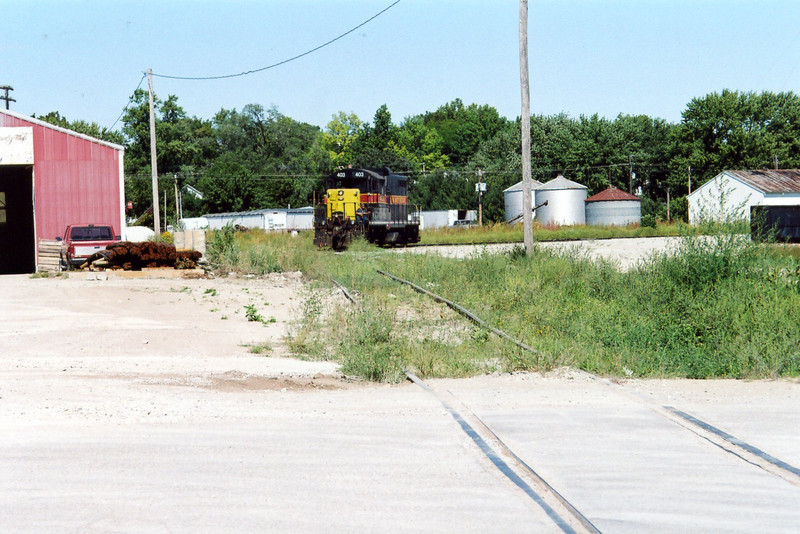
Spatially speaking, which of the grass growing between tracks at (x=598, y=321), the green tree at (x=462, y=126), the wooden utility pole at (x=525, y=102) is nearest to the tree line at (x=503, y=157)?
the green tree at (x=462, y=126)

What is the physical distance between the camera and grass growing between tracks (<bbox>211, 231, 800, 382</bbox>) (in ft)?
38.1

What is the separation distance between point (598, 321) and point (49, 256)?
25.3m

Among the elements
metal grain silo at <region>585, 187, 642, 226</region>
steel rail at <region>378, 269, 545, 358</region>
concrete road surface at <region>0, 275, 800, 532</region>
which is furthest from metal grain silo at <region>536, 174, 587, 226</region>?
concrete road surface at <region>0, 275, 800, 532</region>

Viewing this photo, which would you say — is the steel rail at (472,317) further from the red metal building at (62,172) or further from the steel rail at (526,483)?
the red metal building at (62,172)

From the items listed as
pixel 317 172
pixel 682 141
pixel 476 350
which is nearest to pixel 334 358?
pixel 476 350

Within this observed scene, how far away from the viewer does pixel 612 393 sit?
987 cm

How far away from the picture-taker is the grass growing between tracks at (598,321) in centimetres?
1160

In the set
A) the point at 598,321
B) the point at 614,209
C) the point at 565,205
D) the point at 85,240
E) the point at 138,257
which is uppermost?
the point at 565,205

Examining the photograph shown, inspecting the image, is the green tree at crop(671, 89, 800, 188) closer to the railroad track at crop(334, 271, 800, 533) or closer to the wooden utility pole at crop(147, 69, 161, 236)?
the wooden utility pole at crop(147, 69, 161, 236)

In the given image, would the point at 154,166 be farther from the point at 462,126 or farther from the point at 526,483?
the point at 462,126

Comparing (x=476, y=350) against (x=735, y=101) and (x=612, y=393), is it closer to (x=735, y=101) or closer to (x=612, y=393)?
(x=612, y=393)

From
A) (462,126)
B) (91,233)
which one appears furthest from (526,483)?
(462,126)

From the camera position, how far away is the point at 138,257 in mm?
30656

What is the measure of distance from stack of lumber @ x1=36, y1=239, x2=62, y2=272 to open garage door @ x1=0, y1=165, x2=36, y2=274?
26.7 ft
